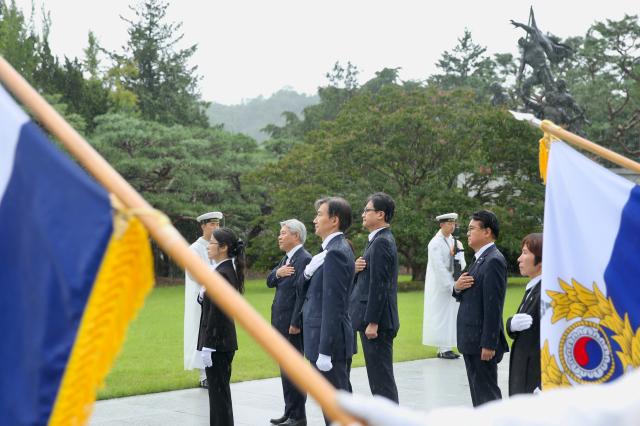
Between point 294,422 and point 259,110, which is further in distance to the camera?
point 259,110

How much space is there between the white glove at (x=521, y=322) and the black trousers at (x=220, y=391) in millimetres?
2193

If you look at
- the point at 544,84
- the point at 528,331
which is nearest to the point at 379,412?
the point at 528,331

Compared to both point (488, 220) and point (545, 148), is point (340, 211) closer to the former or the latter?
point (488, 220)

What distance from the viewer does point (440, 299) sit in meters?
10.7

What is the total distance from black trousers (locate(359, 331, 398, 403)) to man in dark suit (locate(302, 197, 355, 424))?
1.16 ft

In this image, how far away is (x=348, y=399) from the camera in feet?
5.18

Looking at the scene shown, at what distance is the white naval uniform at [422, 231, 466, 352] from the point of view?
1038 centimetres

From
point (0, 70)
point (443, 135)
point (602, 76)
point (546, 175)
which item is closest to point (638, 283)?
point (546, 175)

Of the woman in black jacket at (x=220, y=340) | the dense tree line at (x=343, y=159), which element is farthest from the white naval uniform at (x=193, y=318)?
the dense tree line at (x=343, y=159)

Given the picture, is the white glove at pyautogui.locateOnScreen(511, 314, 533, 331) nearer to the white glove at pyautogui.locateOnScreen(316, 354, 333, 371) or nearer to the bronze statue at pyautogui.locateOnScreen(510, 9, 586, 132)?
the white glove at pyautogui.locateOnScreen(316, 354, 333, 371)

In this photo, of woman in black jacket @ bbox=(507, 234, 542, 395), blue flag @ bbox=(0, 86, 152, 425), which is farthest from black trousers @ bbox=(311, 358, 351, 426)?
blue flag @ bbox=(0, 86, 152, 425)

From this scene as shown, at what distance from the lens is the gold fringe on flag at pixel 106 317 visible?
1991mm

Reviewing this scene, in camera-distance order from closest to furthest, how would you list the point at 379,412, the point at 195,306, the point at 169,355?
the point at 379,412 → the point at 195,306 → the point at 169,355

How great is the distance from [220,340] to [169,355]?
477 cm
